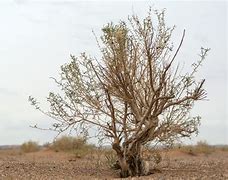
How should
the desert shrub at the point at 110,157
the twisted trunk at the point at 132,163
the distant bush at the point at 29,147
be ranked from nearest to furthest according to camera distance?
the twisted trunk at the point at 132,163
the desert shrub at the point at 110,157
the distant bush at the point at 29,147

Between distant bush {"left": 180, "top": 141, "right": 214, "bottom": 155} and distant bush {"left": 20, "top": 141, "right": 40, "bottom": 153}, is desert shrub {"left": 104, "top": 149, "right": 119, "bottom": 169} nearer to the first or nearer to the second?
distant bush {"left": 180, "top": 141, "right": 214, "bottom": 155}

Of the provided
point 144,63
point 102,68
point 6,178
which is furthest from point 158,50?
point 6,178

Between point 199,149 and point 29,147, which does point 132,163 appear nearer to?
point 199,149

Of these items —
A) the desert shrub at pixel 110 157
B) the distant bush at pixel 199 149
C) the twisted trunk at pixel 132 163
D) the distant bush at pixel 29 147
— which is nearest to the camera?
the twisted trunk at pixel 132 163

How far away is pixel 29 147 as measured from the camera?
51250mm

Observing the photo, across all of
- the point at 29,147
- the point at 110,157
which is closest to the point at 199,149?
the point at 29,147

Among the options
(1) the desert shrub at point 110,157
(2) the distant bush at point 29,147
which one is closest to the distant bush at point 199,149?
(2) the distant bush at point 29,147

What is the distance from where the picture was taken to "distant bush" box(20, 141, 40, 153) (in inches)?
2005

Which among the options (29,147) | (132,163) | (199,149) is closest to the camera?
(132,163)

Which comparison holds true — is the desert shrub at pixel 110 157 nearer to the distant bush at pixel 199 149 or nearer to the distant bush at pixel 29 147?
the distant bush at pixel 199 149

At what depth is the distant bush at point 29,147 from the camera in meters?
50.9

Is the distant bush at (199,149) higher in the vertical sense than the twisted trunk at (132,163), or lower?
higher

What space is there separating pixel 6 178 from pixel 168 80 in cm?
682

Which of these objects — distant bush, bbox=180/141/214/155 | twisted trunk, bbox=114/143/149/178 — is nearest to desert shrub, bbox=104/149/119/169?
twisted trunk, bbox=114/143/149/178
